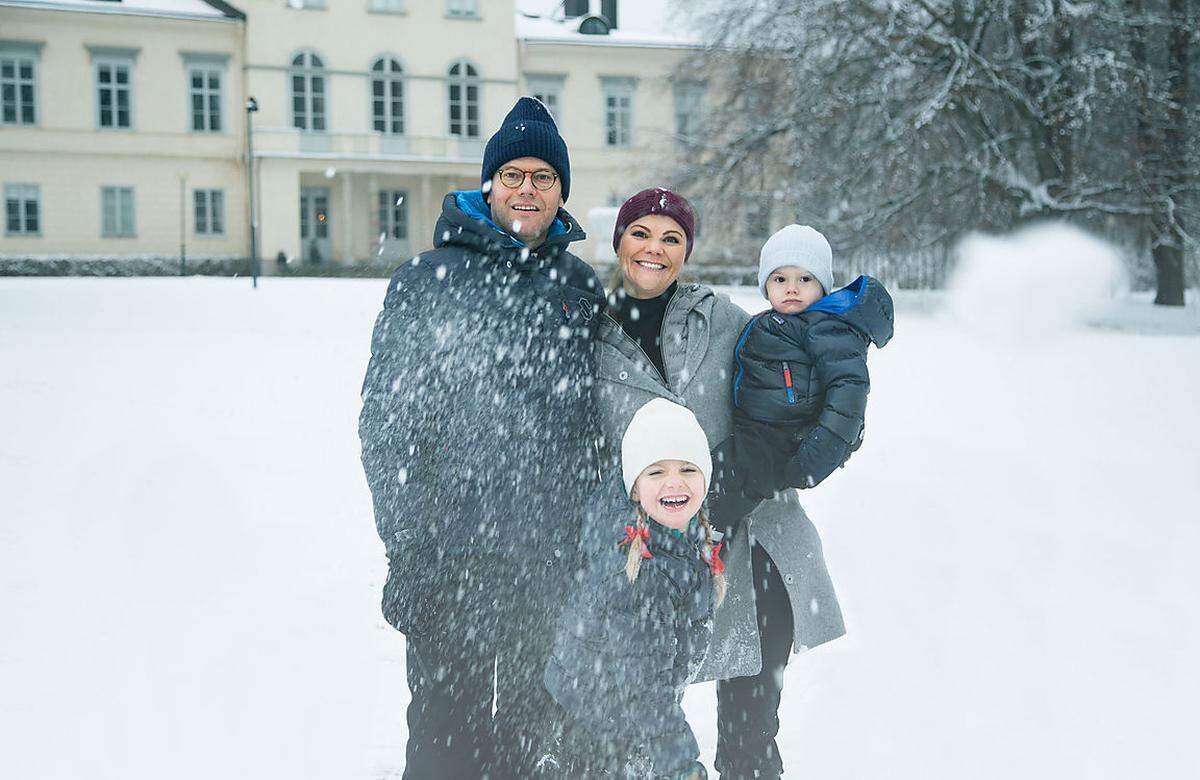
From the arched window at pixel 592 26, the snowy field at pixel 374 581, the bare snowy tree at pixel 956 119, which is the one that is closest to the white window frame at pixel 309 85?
the arched window at pixel 592 26

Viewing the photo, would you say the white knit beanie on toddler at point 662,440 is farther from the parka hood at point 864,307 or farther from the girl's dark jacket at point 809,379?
the parka hood at point 864,307

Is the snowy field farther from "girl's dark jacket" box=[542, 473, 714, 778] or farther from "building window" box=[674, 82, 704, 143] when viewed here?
"building window" box=[674, 82, 704, 143]

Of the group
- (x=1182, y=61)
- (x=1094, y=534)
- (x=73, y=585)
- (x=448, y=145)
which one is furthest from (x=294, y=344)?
(x=448, y=145)

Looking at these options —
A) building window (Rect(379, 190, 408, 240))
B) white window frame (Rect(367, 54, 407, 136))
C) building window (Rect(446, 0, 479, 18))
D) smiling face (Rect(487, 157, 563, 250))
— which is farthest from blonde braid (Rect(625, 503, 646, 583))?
building window (Rect(446, 0, 479, 18))

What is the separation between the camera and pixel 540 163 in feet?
9.96

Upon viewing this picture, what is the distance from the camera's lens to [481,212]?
3037mm

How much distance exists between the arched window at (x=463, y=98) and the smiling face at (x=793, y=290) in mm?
35097

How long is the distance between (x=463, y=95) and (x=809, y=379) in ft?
117

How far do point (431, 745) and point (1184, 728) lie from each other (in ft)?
10.3

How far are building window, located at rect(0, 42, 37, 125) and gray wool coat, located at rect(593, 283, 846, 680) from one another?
36638 millimetres

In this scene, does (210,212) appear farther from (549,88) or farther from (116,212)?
(549,88)

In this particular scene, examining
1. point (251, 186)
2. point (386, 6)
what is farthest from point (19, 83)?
point (386, 6)

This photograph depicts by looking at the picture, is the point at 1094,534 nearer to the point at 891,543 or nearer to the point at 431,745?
the point at 891,543

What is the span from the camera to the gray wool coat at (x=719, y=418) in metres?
3.06
